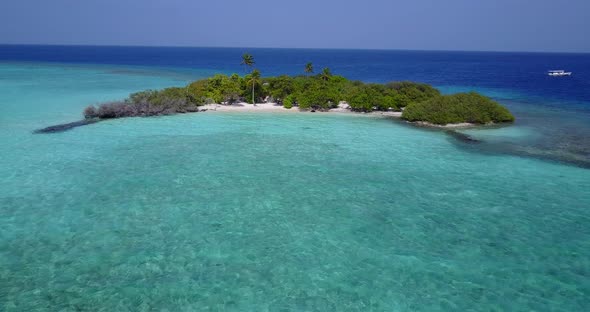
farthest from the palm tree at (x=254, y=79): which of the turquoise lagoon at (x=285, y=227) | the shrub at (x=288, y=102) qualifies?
the turquoise lagoon at (x=285, y=227)

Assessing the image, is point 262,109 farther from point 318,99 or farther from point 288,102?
point 318,99

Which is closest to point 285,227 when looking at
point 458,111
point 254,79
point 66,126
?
point 66,126

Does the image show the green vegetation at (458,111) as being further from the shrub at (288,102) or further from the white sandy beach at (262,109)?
the shrub at (288,102)

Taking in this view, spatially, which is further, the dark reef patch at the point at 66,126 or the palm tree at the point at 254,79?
the palm tree at the point at 254,79

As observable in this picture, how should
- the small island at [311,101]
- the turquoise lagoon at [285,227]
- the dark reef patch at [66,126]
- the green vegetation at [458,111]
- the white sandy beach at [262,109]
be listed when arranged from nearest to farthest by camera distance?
the turquoise lagoon at [285,227]
the dark reef patch at [66,126]
the green vegetation at [458,111]
the small island at [311,101]
the white sandy beach at [262,109]

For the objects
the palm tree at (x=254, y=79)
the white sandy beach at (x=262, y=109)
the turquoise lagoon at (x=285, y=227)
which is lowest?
the turquoise lagoon at (x=285, y=227)

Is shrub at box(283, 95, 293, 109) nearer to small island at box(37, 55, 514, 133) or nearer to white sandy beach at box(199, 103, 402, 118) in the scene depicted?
small island at box(37, 55, 514, 133)

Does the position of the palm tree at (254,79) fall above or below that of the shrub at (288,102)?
above
